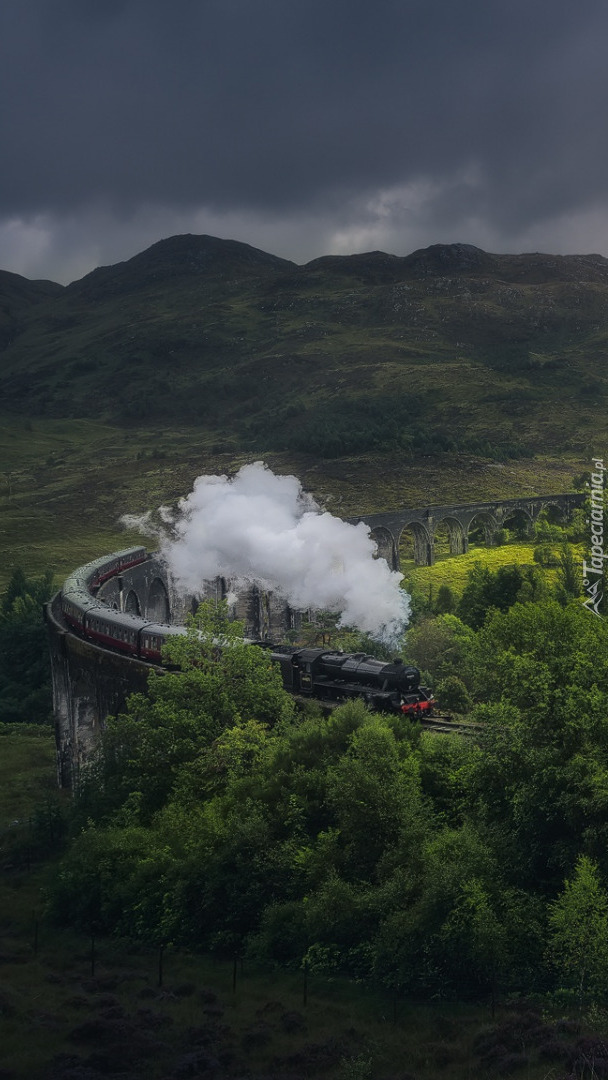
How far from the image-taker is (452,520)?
113375 millimetres

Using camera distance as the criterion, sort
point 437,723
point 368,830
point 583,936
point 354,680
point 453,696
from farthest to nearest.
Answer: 1. point 453,696
2. point 354,680
3. point 437,723
4. point 368,830
5. point 583,936

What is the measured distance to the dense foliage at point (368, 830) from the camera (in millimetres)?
20844

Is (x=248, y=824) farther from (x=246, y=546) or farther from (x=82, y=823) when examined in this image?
(x=246, y=546)

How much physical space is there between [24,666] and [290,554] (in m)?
28.3

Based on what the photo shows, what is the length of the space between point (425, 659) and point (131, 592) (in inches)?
1076

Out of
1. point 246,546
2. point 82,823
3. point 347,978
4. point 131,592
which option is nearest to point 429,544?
point 131,592

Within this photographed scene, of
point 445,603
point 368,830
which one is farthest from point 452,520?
point 368,830

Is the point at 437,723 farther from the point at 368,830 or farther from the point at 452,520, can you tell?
the point at 452,520

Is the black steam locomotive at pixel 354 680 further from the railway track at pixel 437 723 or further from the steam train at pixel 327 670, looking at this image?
the railway track at pixel 437 723

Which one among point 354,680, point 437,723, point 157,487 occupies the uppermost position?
point 354,680

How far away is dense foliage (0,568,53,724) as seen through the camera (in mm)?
65188

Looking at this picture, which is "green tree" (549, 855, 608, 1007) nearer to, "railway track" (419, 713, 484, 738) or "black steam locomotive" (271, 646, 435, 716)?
"railway track" (419, 713, 484, 738)

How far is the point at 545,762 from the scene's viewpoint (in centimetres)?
2381

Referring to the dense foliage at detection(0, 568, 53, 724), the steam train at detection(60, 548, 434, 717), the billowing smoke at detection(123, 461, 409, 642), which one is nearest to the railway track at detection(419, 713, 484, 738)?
the steam train at detection(60, 548, 434, 717)
